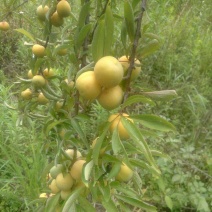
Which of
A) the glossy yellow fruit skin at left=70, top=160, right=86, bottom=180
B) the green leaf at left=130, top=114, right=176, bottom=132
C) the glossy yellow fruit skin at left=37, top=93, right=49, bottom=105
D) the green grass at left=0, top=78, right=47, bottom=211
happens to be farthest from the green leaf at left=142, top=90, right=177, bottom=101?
the green grass at left=0, top=78, right=47, bottom=211

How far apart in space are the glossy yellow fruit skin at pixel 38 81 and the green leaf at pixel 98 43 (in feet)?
1.26

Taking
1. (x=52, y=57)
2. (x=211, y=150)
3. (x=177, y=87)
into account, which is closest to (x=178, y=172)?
(x=211, y=150)

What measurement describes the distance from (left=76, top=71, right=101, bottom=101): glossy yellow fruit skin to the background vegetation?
24.3 inches

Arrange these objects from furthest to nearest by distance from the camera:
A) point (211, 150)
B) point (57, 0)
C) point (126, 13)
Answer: point (211, 150), point (57, 0), point (126, 13)

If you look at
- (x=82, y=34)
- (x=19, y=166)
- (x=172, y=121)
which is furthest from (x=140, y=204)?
(x=172, y=121)

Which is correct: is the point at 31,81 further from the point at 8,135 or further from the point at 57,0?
the point at 8,135

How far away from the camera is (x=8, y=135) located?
2.03m

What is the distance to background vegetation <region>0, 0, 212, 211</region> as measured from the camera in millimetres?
1787

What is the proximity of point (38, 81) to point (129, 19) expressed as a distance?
42cm

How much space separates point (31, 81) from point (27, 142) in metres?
1.06

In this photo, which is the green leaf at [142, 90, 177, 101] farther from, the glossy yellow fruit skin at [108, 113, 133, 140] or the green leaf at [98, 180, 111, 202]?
the green leaf at [98, 180, 111, 202]

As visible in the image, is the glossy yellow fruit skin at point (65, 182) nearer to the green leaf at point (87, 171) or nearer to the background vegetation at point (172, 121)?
the green leaf at point (87, 171)

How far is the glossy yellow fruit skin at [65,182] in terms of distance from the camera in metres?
0.81

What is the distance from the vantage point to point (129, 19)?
2.14ft
